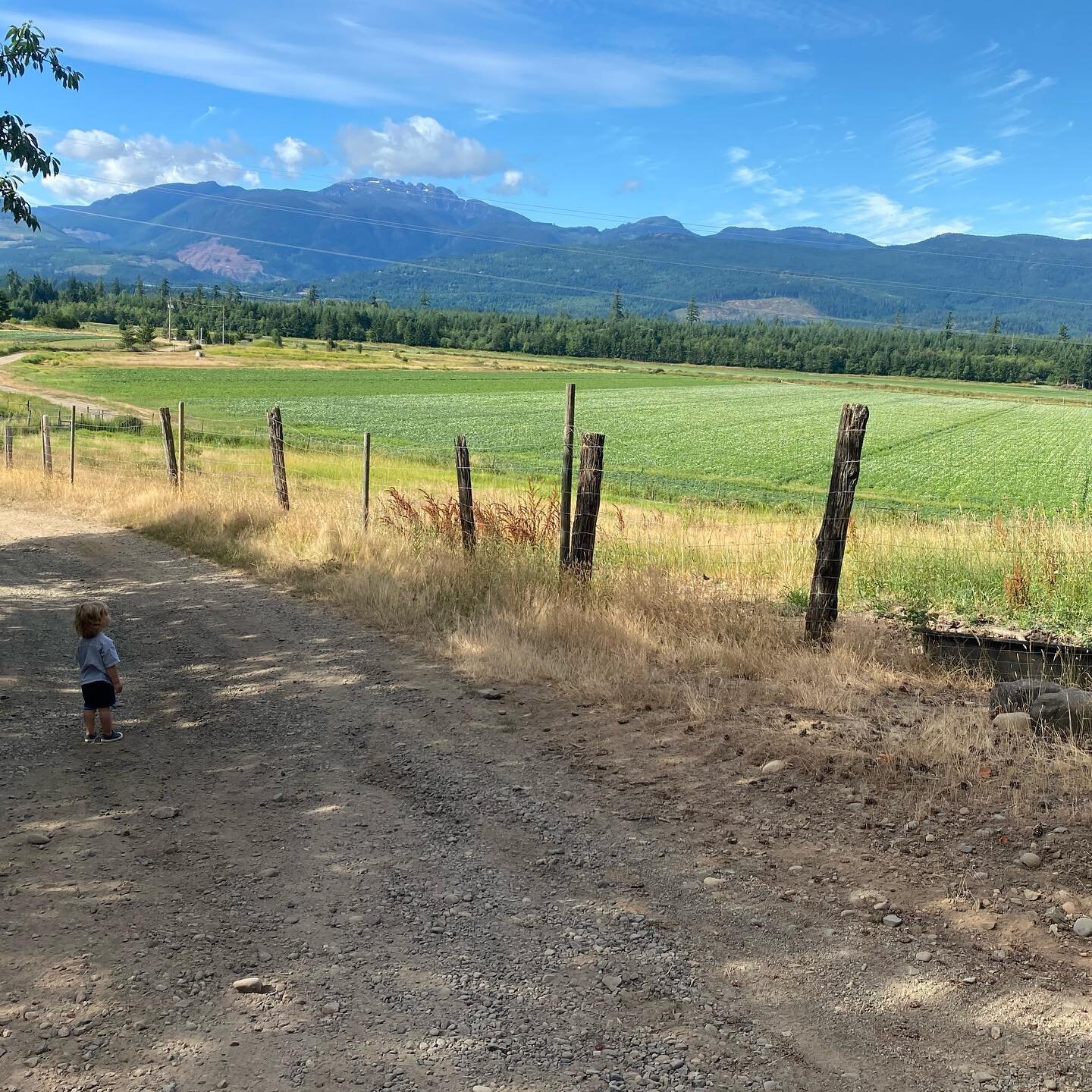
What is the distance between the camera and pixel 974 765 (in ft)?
19.5

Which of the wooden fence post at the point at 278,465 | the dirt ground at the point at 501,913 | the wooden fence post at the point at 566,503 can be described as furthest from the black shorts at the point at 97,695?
the wooden fence post at the point at 278,465

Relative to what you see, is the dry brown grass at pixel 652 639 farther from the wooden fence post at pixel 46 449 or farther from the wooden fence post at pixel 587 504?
the wooden fence post at pixel 46 449

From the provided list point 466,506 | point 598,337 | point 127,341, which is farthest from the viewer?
point 598,337

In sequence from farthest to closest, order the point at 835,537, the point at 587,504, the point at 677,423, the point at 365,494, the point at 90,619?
the point at 677,423 → the point at 365,494 → the point at 587,504 → the point at 835,537 → the point at 90,619

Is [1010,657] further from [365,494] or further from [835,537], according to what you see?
[365,494]

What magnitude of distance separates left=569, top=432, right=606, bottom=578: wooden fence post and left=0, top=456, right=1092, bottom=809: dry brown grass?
32 centimetres

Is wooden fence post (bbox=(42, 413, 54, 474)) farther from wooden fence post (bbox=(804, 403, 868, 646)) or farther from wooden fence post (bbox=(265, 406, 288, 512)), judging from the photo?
wooden fence post (bbox=(804, 403, 868, 646))

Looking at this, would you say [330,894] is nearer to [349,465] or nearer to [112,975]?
[112,975]

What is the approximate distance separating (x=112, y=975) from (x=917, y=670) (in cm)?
640

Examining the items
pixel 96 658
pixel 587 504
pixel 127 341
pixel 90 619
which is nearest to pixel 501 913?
pixel 96 658

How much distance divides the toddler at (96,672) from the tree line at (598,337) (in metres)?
146

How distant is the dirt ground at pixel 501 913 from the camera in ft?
11.4

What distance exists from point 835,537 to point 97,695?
245 inches

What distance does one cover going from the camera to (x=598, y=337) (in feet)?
559
